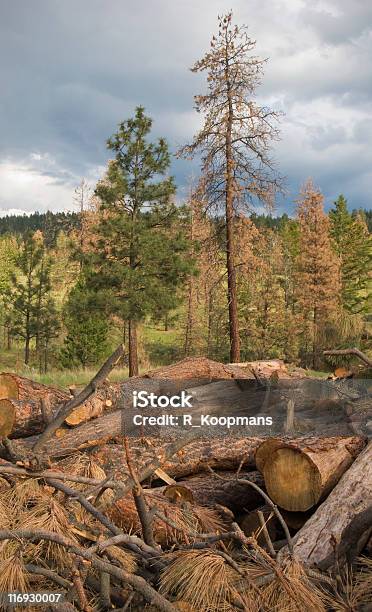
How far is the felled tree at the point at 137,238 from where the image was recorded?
20578mm

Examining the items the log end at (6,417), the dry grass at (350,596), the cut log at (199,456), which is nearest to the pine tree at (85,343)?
the log end at (6,417)

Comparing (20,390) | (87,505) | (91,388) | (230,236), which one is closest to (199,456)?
(87,505)

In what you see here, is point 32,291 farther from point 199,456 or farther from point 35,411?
point 199,456

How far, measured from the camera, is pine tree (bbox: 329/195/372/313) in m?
45.6

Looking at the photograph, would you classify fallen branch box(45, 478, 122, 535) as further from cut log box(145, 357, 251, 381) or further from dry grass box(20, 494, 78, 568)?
cut log box(145, 357, 251, 381)

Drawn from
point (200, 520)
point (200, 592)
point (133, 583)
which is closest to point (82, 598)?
point (133, 583)

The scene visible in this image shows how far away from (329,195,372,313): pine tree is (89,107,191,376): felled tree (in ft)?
83.2

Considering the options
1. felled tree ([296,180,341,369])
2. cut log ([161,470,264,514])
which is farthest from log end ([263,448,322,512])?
felled tree ([296,180,341,369])

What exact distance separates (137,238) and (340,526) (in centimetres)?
1750

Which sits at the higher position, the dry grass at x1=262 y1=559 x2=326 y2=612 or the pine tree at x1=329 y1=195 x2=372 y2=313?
the pine tree at x1=329 y1=195 x2=372 y2=313

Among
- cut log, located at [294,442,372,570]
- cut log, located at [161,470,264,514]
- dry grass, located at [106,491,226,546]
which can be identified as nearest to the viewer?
cut log, located at [294,442,372,570]

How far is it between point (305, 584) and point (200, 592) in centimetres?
71

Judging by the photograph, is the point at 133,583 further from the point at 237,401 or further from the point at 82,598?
the point at 237,401

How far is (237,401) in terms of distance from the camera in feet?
32.4
